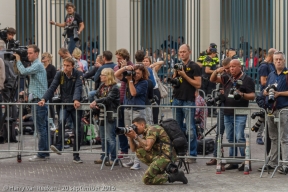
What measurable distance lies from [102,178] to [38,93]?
8.32 feet

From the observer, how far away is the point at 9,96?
1492 centimetres

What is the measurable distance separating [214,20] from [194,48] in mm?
4192

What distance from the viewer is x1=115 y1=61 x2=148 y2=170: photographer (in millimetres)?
12211

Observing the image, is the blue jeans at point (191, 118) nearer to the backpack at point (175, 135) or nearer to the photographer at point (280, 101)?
the photographer at point (280, 101)

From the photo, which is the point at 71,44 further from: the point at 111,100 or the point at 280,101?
the point at 280,101

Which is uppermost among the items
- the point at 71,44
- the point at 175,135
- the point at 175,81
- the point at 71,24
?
the point at 71,24

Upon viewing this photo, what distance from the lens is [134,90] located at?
40.2 ft

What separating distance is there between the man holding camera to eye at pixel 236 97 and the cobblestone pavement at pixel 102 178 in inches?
20.9

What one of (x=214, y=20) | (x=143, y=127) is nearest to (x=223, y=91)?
(x=143, y=127)

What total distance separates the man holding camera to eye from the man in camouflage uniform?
57.3 inches

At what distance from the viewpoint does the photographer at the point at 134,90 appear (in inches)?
481

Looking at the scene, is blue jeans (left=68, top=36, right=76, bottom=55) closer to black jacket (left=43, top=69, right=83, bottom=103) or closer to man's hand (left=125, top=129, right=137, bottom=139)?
black jacket (left=43, top=69, right=83, bottom=103)

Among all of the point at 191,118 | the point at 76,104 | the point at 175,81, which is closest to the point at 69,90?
the point at 76,104

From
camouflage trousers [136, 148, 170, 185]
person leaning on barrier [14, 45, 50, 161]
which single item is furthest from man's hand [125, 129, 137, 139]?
person leaning on barrier [14, 45, 50, 161]
